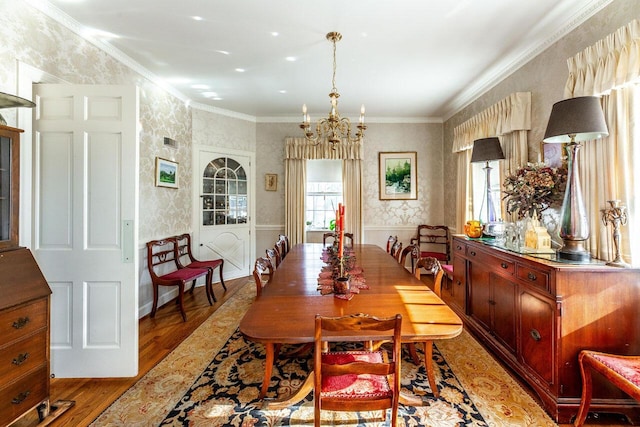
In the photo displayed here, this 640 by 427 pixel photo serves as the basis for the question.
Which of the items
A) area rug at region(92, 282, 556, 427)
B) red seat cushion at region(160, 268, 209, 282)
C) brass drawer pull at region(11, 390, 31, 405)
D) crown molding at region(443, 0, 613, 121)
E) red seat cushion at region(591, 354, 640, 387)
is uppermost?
crown molding at region(443, 0, 613, 121)

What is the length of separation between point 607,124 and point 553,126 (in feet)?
1.22

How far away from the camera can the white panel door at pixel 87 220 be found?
7.23 feet

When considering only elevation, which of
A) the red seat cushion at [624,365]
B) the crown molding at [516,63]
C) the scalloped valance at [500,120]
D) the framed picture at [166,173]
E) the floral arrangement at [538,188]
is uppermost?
the crown molding at [516,63]

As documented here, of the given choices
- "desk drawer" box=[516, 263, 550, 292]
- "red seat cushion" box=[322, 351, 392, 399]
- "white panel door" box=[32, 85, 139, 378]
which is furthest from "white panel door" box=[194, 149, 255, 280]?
"desk drawer" box=[516, 263, 550, 292]

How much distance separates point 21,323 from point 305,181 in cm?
412

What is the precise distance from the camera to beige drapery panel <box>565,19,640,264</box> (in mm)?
1911

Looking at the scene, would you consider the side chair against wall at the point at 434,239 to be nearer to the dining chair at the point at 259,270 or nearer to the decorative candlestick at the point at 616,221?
the decorative candlestick at the point at 616,221

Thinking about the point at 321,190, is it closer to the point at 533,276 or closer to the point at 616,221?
the point at 533,276

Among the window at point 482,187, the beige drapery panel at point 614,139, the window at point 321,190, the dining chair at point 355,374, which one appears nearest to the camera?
the dining chair at point 355,374

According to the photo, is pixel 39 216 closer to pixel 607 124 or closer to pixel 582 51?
pixel 607 124

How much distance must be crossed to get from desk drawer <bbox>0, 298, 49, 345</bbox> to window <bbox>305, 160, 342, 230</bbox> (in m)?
4.17

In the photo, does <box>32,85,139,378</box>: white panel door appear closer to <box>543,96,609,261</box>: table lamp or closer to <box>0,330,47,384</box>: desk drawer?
<box>0,330,47,384</box>: desk drawer

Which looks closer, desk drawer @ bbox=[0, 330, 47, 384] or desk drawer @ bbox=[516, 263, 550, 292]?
desk drawer @ bbox=[0, 330, 47, 384]

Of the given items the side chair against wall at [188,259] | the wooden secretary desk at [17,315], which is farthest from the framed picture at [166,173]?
the wooden secretary desk at [17,315]
